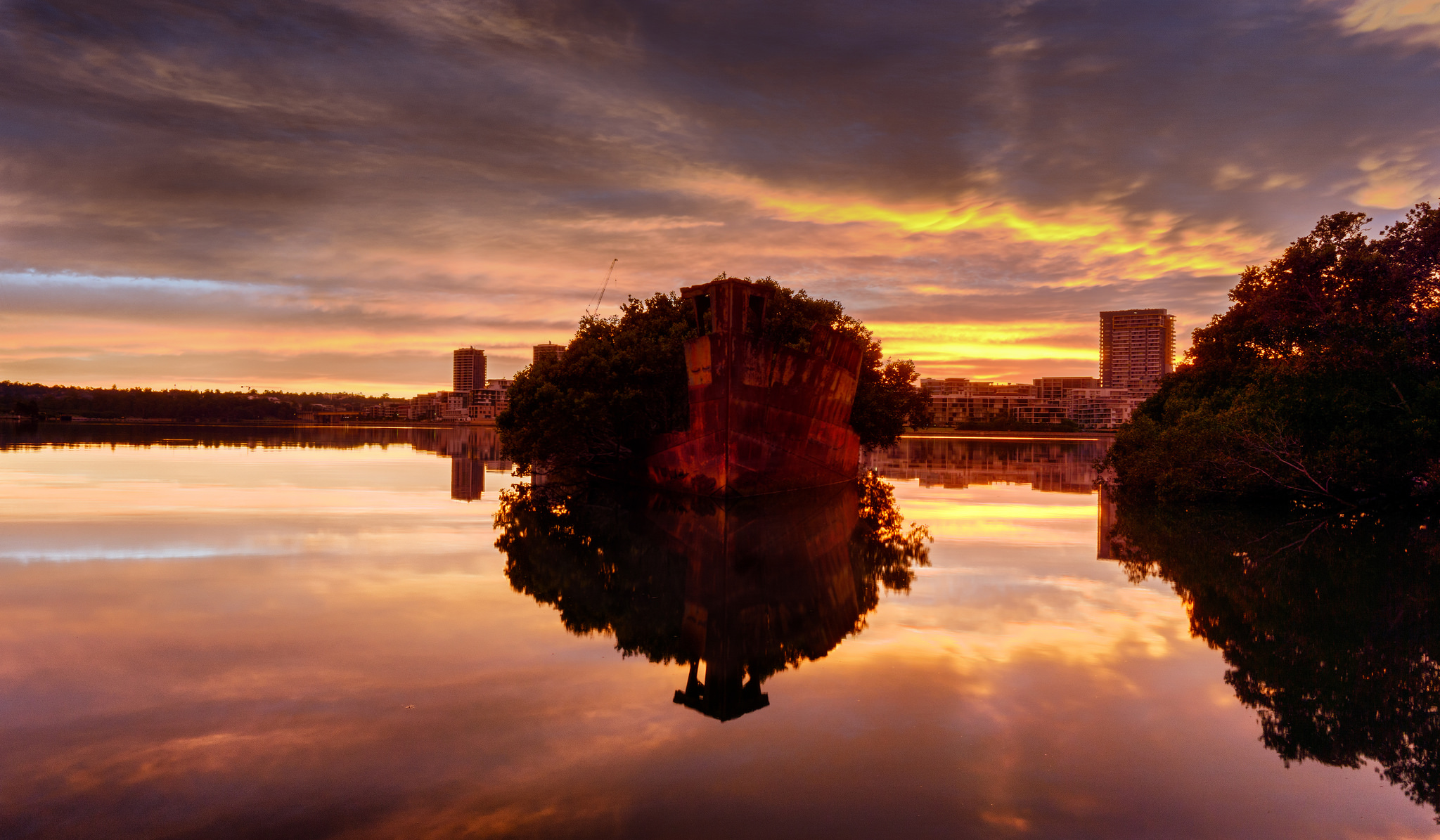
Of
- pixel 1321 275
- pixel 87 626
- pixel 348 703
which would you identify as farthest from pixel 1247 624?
pixel 1321 275

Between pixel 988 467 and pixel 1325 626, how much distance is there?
123ft

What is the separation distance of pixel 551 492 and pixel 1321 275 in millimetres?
22844

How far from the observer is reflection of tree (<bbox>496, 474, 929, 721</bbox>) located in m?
8.41

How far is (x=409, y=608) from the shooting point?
9930mm

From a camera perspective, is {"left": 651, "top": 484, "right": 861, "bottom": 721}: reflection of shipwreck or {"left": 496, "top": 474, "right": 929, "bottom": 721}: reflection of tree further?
{"left": 496, "top": 474, "right": 929, "bottom": 721}: reflection of tree

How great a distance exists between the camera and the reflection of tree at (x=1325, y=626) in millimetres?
6254

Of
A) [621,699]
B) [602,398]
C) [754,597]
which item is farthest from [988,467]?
[621,699]

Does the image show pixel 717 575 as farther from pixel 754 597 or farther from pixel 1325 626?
pixel 1325 626

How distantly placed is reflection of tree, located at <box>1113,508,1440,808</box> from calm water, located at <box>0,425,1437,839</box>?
34 cm

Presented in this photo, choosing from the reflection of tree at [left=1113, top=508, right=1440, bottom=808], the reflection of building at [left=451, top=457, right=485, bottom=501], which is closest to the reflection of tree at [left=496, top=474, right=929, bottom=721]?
the reflection of tree at [left=1113, top=508, right=1440, bottom=808]

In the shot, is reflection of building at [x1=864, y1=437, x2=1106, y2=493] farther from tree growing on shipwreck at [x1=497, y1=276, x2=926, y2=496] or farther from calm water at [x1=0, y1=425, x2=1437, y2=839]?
calm water at [x1=0, y1=425, x2=1437, y2=839]

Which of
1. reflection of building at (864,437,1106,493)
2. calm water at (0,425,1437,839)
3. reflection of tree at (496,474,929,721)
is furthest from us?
reflection of building at (864,437,1106,493)

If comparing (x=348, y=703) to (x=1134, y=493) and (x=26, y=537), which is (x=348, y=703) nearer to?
(x=26, y=537)

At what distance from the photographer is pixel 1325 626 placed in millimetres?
9727
